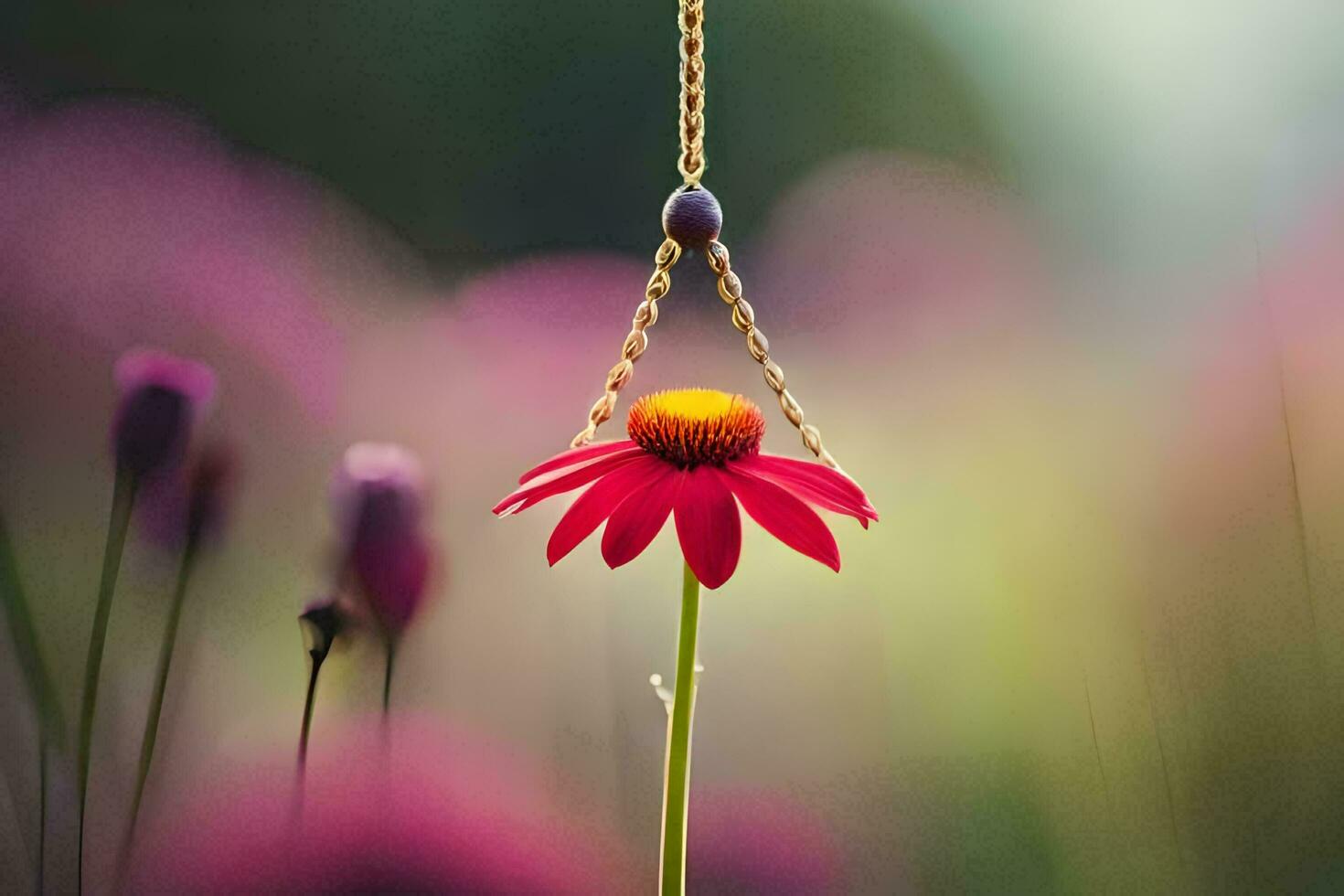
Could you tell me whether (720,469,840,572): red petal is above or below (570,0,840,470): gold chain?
below


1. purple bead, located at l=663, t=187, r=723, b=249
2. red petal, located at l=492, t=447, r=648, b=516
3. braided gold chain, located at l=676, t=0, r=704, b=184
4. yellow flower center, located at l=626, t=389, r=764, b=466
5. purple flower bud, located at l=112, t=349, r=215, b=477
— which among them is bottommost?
red petal, located at l=492, t=447, r=648, b=516

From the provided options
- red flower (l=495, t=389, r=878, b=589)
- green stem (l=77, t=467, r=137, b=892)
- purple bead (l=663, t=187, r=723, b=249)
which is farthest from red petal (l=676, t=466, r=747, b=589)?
green stem (l=77, t=467, r=137, b=892)

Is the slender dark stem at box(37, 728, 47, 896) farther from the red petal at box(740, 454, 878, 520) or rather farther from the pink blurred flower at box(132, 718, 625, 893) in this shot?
the red petal at box(740, 454, 878, 520)

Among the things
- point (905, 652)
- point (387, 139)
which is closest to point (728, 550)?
point (905, 652)

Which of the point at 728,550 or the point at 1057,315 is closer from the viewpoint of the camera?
the point at 728,550

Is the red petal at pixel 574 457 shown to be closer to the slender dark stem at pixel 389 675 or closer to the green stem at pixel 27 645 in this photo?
the slender dark stem at pixel 389 675

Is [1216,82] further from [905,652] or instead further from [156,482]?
[156,482]

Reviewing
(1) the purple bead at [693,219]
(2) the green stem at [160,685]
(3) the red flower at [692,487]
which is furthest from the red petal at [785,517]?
(2) the green stem at [160,685]
